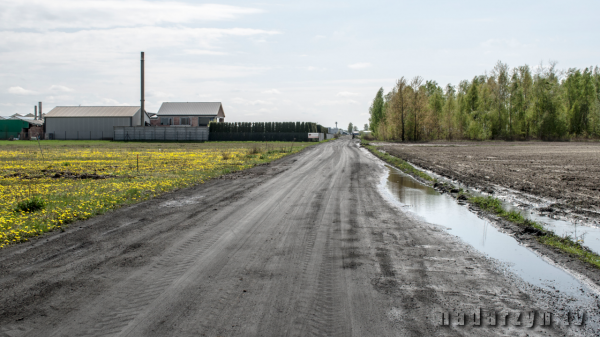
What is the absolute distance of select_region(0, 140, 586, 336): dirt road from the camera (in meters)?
3.84

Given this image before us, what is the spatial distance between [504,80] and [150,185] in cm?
7601

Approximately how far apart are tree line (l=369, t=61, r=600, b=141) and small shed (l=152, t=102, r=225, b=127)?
39.6 m

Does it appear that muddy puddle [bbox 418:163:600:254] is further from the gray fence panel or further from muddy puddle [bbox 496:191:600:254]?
the gray fence panel

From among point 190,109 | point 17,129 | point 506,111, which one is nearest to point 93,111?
point 17,129

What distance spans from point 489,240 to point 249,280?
16.2ft

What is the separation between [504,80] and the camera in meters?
72.8

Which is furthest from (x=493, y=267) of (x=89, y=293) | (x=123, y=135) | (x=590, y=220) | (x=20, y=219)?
(x=123, y=135)

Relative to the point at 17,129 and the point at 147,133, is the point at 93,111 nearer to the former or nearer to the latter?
the point at 17,129

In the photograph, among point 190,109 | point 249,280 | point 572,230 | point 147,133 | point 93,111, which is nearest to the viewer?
point 249,280

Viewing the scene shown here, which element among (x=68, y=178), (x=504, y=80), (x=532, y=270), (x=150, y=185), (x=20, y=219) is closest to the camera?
(x=532, y=270)

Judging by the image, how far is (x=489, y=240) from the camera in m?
7.36

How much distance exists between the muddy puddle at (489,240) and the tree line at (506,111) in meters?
58.6

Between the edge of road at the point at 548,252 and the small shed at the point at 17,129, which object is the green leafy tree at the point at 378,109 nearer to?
the small shed at the point at 17,129

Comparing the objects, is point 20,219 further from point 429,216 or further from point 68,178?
point 429,216
